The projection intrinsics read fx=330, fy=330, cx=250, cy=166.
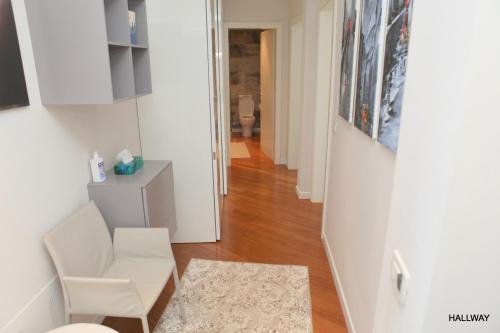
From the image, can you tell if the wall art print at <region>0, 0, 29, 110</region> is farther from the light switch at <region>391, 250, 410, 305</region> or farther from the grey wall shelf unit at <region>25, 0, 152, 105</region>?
the light switch at <region>391, 250, 410, 305</region>

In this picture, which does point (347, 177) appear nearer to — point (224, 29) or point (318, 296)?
point (318, 296)

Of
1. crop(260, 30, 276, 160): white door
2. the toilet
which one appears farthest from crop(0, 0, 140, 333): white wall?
the toilet

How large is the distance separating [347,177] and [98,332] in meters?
1.72

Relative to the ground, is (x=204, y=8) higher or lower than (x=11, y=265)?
higher

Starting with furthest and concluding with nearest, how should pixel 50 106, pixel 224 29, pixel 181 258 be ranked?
pixel 224 29 < pixel 181 258 < pixel 50 106

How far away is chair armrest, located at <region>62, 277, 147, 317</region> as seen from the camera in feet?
5.21


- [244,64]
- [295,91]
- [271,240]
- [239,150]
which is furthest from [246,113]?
[271,240]

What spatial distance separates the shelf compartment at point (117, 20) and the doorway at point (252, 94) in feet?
11.8

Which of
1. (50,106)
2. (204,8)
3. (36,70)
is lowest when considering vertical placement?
(50,106)

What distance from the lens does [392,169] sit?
1.44 metres

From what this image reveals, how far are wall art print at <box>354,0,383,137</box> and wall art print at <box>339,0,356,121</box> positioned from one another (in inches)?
7.0

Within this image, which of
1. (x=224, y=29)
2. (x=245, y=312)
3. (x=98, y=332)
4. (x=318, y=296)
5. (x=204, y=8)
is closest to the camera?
(x=98, y=332)

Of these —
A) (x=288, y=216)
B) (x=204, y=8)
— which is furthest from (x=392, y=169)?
(x=288, y=216)

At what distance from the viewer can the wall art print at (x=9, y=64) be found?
140 cm
